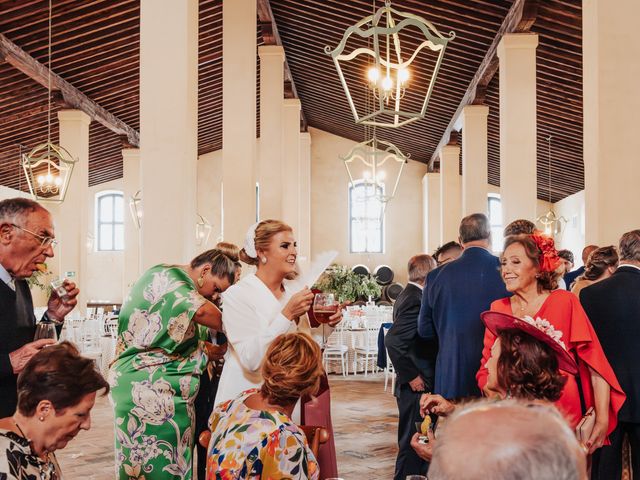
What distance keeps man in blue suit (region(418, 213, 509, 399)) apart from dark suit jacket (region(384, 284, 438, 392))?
60 centimetres

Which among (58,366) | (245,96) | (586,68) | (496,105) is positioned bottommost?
(58,366)

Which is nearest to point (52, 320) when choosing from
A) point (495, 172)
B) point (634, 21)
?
point (634, 21)

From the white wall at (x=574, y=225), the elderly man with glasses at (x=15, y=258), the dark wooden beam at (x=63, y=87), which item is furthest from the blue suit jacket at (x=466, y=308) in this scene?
the white wall at (x=574, y=225)

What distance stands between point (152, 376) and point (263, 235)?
740 millimetres

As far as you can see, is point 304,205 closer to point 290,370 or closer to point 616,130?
point 616,130

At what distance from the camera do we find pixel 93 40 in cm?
1046

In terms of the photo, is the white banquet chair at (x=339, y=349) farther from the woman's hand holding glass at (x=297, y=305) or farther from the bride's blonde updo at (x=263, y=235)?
the woman's hand holding glass at (x=297, y=305)

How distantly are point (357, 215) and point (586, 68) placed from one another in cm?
1659

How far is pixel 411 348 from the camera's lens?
14.5 feet

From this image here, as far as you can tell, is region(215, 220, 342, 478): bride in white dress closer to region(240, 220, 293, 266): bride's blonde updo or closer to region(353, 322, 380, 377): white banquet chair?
region(240, 220, 293, 266): bride's blonde updo

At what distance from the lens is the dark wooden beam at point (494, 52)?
8.37 meters

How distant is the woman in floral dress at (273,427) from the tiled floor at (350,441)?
3.15 m

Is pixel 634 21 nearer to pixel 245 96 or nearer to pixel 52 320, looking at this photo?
pixel 52 320

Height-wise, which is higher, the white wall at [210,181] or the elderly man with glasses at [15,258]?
the white wall at [210,181]
